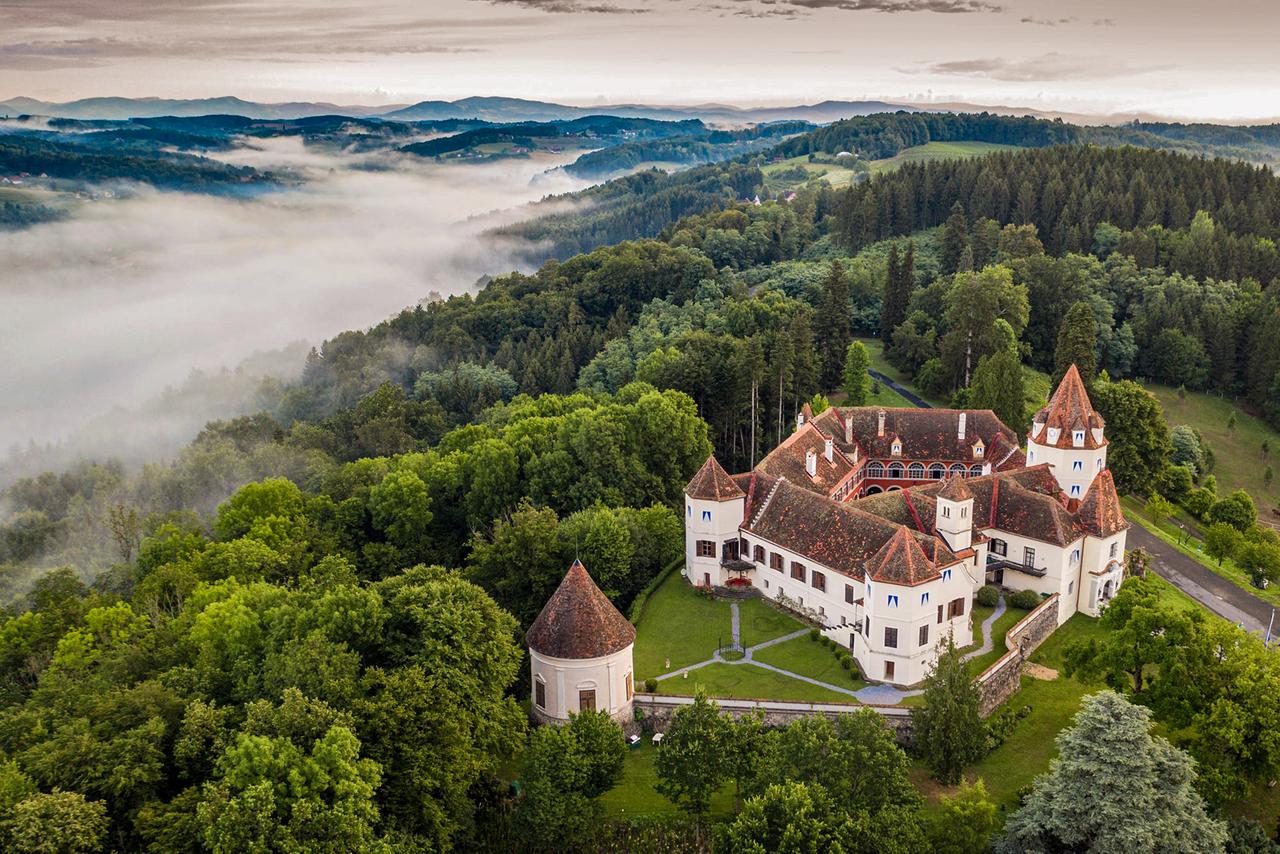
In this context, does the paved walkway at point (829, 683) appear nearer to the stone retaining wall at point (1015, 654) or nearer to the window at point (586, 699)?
the stone retaining wall at point (1015, 654)

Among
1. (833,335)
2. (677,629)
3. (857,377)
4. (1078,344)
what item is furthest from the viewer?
(833,335)

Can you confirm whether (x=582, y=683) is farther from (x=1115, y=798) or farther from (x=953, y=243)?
(x=953, y=243)

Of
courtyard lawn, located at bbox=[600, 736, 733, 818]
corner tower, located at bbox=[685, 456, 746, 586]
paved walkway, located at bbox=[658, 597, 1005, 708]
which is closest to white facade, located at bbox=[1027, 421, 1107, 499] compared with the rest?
paved walkway, located at bbox=[658, 597, 1005, 708]

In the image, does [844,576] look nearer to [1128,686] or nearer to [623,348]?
[1128,686]

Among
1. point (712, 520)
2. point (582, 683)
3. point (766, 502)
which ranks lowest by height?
point (582, 683)

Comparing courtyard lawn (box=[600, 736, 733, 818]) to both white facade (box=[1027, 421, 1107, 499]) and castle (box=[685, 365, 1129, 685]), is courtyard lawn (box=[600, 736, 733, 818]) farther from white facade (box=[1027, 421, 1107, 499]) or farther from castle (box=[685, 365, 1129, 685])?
white facade (box=[1027, 421, 1107, 499])

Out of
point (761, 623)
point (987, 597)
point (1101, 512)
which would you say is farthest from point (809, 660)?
point (1101, 512)
